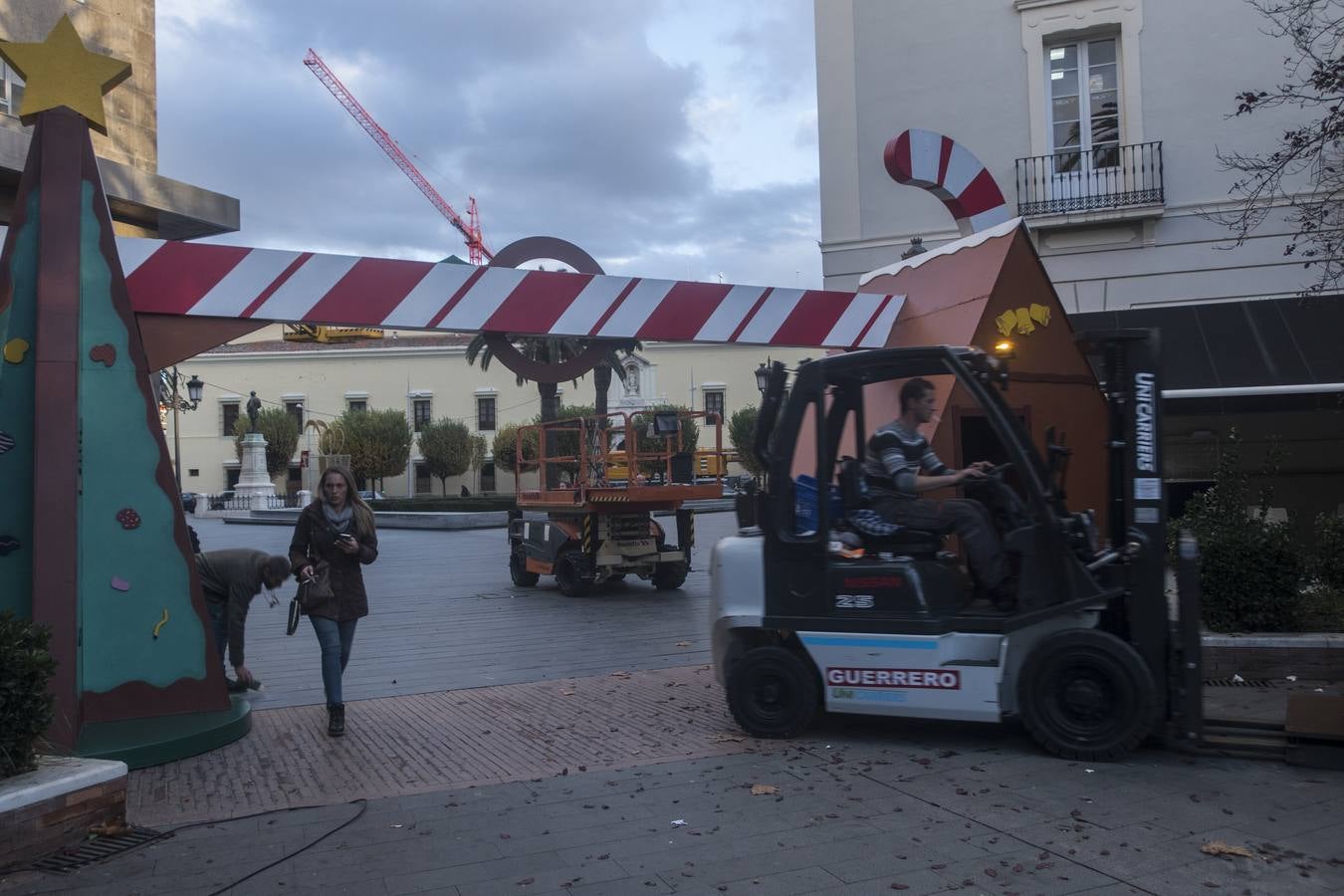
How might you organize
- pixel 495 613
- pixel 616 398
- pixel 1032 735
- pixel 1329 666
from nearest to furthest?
pixel 1032 735 → pixel 1329 666 → pixel 495 613 → pixel 616 398

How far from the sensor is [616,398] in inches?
2773

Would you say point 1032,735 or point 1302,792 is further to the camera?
point 1032,735

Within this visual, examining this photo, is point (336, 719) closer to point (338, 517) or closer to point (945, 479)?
point (338, 517)

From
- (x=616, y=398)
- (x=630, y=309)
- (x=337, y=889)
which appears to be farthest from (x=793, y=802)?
(x=616, y=398)

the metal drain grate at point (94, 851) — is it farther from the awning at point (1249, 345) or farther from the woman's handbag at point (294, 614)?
the awning at point (1249, 345)

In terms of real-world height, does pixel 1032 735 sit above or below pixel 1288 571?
below

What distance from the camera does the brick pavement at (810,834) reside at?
436cm

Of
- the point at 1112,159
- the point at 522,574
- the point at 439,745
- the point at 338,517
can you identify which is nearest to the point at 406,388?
the point at 522,574

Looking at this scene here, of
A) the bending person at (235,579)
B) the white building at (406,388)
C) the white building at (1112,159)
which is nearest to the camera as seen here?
the bending person at (235,579)

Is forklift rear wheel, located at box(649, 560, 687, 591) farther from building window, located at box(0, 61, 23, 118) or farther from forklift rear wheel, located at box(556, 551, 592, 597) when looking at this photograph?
building window, located at box(0, 61, 23, 118)

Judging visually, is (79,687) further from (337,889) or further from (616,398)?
(616,398)

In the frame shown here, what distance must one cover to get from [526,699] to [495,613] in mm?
5525

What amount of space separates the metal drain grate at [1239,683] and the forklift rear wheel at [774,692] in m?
3.07

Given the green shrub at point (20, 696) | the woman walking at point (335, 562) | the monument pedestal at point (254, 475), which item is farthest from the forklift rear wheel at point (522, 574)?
the monument pedestal at point (254, 475)
